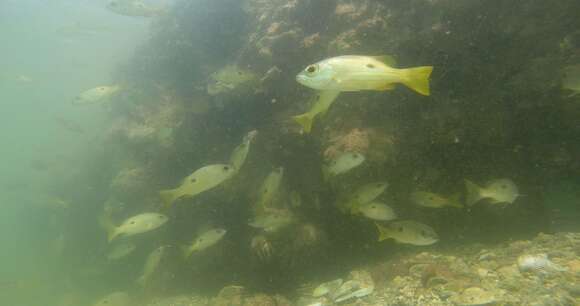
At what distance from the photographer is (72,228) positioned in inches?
685

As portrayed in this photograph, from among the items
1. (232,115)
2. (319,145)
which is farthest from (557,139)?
(232,115)

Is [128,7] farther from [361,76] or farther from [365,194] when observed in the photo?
[361,76]

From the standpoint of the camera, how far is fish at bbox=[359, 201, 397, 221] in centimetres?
534

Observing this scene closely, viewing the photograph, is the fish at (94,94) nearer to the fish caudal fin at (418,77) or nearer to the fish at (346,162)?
the fish at (346,162)

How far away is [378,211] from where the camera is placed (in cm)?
540

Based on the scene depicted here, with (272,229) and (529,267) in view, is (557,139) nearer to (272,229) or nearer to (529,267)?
(529,267)

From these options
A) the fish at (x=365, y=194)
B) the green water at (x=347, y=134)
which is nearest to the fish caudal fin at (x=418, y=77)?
Answer: the fish at (x=365, y=194)

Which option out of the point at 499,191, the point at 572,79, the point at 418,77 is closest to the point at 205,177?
the point at 418,77

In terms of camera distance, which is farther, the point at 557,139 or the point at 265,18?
the point at 265,18

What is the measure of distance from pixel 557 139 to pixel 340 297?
5.09 m

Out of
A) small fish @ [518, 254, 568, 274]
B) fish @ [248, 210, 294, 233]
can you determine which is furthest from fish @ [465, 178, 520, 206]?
fish @ [248, 210, 294, 233]

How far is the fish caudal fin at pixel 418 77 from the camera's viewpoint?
272 cm

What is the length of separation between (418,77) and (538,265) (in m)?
3.78

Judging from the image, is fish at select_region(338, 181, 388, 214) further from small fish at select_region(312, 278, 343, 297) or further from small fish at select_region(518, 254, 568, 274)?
small fish at select_region(518, 254, 568, 274)
